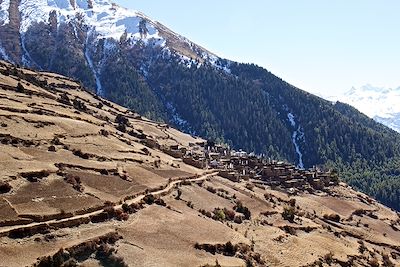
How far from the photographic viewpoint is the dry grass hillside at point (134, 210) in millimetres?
47531

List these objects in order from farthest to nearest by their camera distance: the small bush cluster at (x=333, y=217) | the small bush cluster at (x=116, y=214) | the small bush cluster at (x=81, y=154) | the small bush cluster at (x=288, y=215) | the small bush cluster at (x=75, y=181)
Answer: the small bush cluster at (x=333, y=217), the small bush cluster at (x=288, y=215), the small bush cluster at (x=81, y=154), the small bush cluster at (x=75, y=181), the small bush cluster at (x=116, y=214)

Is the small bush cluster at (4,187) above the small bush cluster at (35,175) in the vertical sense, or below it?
below

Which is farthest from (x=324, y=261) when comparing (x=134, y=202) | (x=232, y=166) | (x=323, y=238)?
(x=232, y=166)

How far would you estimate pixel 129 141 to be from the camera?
99312 millimetres

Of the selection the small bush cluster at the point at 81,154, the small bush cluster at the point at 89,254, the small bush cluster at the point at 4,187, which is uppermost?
the small bush cluster at the point at 81,154

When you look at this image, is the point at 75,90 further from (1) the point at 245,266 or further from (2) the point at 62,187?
(1) the point at 245,266

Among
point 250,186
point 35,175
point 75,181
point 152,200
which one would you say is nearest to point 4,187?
point 35,175

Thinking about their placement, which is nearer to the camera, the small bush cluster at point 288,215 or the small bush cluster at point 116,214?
the small bush cluster at point 116,214

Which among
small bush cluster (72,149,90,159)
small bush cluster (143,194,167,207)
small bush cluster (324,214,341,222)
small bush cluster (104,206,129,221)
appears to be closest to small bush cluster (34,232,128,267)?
small bush cluster (104,206,129,221)

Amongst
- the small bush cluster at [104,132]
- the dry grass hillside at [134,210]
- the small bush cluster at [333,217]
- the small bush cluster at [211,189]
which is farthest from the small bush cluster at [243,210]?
the small bush cluster at [104,132]

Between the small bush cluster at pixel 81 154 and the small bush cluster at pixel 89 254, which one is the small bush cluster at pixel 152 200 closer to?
the small bush cluster at pixel 81 154

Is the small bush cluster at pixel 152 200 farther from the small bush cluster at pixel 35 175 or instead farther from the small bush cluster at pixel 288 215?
the small bush cluster at pixel 288 215

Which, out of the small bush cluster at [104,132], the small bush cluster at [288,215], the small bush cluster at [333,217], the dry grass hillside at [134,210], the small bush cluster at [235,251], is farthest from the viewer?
the small bush cluster at [333,217]

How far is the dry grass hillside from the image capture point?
4753cm
